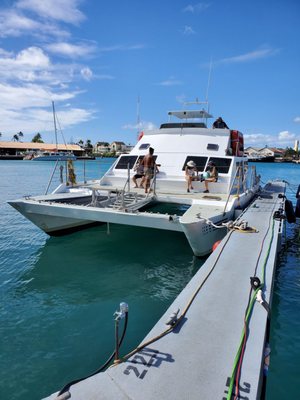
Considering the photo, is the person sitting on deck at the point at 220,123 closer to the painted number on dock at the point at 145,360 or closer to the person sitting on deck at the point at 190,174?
the person sitting on deck at the point at 190,174

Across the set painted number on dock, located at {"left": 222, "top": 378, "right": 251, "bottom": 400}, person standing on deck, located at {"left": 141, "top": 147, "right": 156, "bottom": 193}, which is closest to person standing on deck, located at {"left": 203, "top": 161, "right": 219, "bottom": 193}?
person standing on deck, located at {"left": 141, "top": 147, "right": 156, "bottom": 193}

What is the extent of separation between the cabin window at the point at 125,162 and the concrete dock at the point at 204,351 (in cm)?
701

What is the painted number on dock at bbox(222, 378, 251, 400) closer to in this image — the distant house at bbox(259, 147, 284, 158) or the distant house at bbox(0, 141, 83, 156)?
the distant house at bbox(0, 141, 83, 156)

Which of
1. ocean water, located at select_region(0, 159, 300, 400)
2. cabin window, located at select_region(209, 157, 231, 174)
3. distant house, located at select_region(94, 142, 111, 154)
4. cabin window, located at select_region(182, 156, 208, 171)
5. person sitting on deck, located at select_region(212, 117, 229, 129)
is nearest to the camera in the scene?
ocean water, located at select_region(0, 159, 300, 400)

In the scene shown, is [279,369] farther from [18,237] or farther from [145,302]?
[18,237]

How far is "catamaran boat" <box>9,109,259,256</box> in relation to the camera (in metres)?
6.54

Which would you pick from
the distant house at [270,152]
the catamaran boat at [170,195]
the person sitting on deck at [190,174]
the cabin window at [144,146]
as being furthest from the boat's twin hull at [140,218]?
the distant house at [270,152]

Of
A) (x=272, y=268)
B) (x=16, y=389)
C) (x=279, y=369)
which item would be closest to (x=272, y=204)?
(x=272, y=268)

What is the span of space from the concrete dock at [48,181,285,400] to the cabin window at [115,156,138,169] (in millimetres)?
7012

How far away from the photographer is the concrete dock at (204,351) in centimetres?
208

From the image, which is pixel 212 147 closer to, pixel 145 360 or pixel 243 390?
pixel 145 360

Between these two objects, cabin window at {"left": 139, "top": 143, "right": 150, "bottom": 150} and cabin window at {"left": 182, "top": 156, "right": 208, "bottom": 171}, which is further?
cabin window at {"left": 139, "top": 143, "right": 150, "bottom": 150}

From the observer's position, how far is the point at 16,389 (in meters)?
3.38

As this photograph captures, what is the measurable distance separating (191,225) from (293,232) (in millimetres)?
6819
